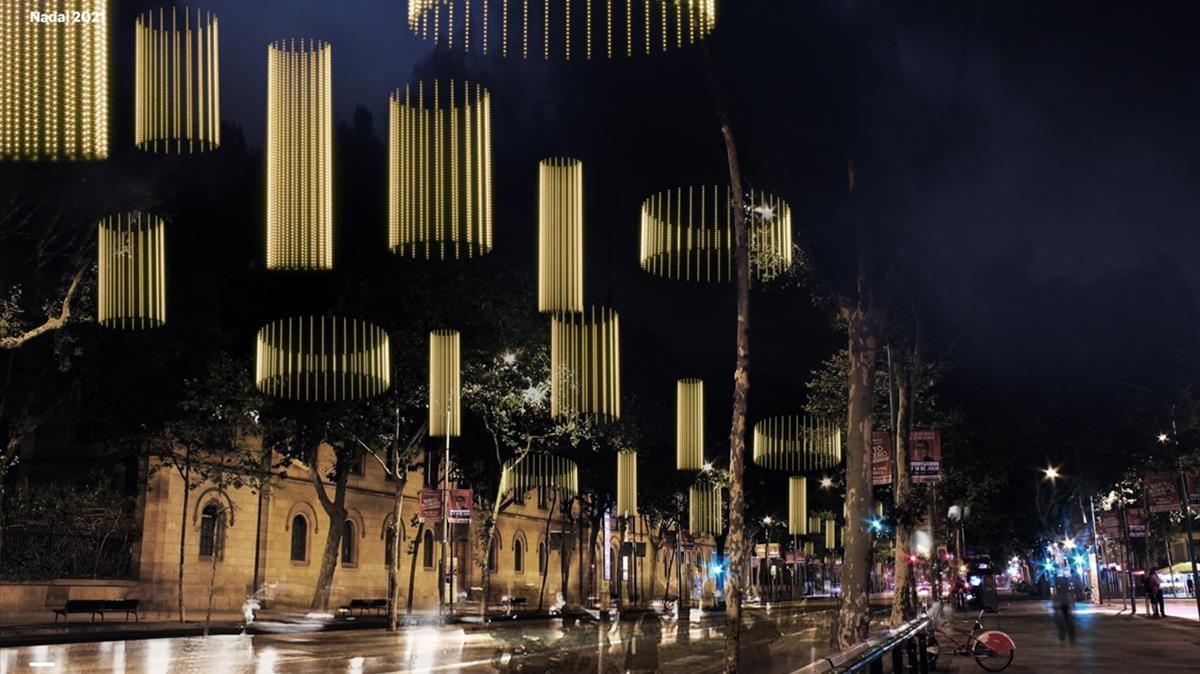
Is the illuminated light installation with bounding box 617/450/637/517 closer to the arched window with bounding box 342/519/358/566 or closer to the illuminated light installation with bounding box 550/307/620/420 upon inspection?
the arched window with bounding box 342/519/358/566

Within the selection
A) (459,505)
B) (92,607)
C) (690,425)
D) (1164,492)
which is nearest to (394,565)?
(459,505)

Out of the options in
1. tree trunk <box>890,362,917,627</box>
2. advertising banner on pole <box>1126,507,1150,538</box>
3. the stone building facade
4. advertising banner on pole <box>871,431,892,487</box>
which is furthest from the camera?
advertising banner on pole <box>1126,507,1150,538</box>

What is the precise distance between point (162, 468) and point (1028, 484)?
219 feet

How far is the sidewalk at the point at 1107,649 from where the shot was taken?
894 inches

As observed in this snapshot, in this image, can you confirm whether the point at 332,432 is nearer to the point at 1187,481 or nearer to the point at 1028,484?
the point at 1187,481

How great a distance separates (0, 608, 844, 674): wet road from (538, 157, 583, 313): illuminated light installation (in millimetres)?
5205

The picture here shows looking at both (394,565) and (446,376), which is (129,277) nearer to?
(446,376)

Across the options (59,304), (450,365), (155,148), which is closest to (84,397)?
(59,304)

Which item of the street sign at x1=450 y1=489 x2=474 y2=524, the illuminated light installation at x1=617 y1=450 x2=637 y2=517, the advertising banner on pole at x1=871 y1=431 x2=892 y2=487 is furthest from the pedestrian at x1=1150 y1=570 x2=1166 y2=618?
the street sign at x1=450 y1=489 x2=474 y2=524

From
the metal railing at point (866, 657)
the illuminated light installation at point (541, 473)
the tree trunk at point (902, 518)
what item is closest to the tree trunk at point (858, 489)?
the tree trunk at point (902, 518)

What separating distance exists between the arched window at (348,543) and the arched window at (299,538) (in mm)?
3399

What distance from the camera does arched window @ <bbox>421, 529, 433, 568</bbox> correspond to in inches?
2630

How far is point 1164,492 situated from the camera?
38.5 metres

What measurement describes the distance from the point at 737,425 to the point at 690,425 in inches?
438
